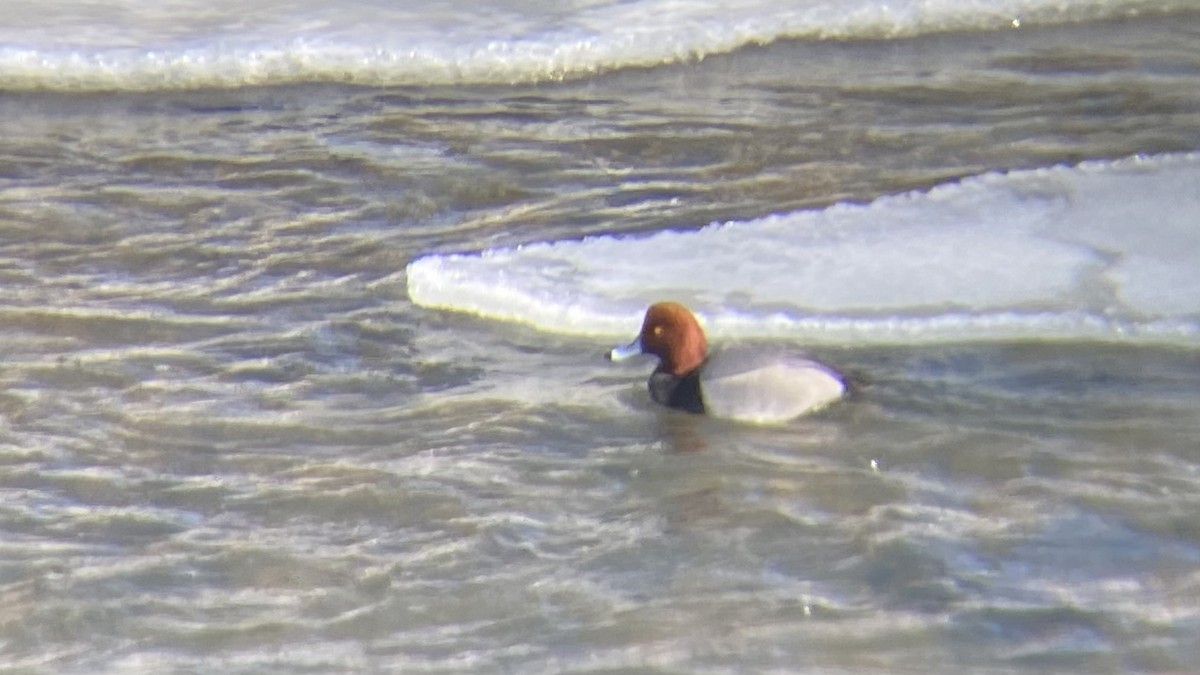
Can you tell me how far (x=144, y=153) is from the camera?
873 cm

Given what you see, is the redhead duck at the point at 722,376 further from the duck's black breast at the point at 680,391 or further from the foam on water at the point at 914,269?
the foam on water at the point at 914,269

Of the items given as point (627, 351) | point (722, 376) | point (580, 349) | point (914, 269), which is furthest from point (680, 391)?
point (914, 269)

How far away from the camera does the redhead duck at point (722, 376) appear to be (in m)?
5.42

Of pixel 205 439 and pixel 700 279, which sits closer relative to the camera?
pixel 205 439

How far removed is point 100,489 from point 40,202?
3.20 metres

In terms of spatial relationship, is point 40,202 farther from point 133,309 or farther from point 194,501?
point 194,501

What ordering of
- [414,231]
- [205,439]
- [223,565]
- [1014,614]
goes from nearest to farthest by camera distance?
[1014,614] → [223,565] → [205,439] → [414,231]

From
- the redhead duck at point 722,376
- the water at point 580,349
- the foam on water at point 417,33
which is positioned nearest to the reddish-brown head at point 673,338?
the redhead duck at point 722,376

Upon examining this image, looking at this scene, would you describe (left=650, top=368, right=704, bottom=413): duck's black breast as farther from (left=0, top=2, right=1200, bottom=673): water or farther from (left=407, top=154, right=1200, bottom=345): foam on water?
(left=407, top=154, right=1200, bottom=345): foam on water

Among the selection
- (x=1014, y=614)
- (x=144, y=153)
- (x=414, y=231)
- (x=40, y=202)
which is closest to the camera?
(x=1014, y=614)

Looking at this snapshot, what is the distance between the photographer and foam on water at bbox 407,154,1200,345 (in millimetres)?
6004

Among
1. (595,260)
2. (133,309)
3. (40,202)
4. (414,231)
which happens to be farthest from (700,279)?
(40,202)

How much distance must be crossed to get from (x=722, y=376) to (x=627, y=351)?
396 mm

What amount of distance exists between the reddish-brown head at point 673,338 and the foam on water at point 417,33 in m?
4.06
